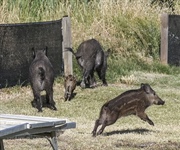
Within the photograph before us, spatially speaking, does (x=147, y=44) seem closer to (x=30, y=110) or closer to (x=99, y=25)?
(x=99, y=25)

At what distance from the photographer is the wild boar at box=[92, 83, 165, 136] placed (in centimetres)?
1022

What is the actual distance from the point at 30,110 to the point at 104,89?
259 centimetres

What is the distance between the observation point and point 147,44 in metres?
19.0

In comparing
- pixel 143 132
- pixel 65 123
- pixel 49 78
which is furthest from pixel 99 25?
pixel 65 123

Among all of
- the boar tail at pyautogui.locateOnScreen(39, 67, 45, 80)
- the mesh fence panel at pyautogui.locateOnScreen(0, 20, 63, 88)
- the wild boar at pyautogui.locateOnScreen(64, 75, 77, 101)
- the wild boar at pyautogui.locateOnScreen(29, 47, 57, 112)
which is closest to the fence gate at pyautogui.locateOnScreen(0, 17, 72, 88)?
the mesh fence panel at pyautogui.locateOnScreen(0, 20, 63, 88)

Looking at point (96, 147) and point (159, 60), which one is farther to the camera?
point (159, 60)

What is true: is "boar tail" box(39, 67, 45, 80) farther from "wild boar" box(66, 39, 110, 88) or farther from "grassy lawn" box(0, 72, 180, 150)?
"wild boar" box(66, 39, 110, 88)

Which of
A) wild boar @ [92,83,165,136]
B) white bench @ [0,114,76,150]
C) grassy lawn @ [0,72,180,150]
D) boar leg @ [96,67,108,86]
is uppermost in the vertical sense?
white bench @ [0,114,76,150]

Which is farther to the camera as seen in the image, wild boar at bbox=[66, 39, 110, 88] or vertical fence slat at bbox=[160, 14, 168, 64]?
vertical fence slat at bbox=[160, 14, 168, 64]

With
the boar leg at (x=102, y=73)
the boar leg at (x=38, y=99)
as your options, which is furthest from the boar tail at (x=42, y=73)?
the boar leg at (x=102, y=73)

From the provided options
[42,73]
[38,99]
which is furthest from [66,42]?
[38,99]

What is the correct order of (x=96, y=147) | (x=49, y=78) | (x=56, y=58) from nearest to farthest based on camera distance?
(x=96, y=147)
(x=49, y=78)
(x=56, y=58)

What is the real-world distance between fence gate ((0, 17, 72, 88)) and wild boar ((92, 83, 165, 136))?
4.10 metres

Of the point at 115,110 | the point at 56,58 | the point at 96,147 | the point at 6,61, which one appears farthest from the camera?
the point at 56,58
